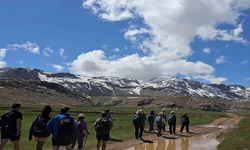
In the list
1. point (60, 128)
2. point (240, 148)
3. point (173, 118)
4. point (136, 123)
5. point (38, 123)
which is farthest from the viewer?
point (173, 118)

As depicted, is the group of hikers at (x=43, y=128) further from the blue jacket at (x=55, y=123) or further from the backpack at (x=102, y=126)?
the backpack at (x=102, y=126)

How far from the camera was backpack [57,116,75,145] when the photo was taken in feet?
66.3

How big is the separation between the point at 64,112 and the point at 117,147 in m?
12.5

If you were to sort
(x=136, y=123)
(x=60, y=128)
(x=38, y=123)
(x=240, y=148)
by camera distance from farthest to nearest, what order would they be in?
(x=136, y=123) → (x=240, y=148) → (x=38, y=123) → (x=60, y=128)

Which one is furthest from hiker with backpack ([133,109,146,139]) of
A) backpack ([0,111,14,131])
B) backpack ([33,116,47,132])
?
backpack ([0,111,14,131])

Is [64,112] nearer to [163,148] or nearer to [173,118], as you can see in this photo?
[163,148]

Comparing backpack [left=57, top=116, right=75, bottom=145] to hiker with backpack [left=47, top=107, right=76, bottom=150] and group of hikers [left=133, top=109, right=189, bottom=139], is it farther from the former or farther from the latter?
group of hikers [left=133, top=109, right=189, bottom=139]

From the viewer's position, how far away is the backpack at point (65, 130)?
795 inches

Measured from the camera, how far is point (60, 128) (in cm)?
2017

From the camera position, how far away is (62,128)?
20203mm

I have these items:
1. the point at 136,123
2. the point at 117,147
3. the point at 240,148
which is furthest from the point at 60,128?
the point at 136,123

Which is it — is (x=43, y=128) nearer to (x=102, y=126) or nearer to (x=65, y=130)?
(x=65, y=130)

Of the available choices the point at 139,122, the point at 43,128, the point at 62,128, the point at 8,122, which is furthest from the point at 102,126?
the point at 139,122

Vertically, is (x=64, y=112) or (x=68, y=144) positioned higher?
(x=64, y=112)
